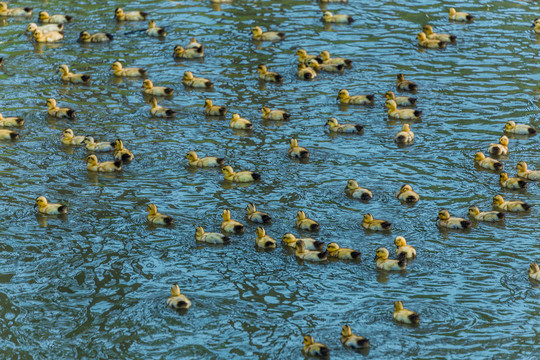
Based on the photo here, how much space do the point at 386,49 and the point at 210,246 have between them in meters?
11.2

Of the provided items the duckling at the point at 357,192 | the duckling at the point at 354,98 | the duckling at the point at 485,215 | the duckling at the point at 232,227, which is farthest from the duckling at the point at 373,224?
the duckling at the point at 354,98

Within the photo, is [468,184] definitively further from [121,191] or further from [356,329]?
[121,191]

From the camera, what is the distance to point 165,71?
23.1m

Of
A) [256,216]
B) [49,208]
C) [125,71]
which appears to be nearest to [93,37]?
[125,71]

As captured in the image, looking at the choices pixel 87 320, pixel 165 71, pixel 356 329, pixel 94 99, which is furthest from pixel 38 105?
pixel 356 329

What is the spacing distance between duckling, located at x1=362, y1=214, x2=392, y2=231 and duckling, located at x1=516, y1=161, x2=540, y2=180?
Result: 3588mm

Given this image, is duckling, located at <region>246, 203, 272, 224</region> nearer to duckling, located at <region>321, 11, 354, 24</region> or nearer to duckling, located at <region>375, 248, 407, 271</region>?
duckling, located at <region>375, 248, 407, 271</region>

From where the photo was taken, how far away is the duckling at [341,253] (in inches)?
558

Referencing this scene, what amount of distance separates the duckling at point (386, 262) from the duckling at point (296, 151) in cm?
440

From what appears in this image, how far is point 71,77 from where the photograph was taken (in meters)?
22.2

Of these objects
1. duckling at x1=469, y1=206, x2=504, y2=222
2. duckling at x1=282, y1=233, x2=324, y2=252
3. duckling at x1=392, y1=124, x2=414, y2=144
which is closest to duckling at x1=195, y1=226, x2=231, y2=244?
duckling at x1=282, y1=233, x2=324, y2=252

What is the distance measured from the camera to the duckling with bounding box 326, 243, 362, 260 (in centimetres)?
1416

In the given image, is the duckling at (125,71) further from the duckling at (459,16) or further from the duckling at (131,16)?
the duckling at (459,16)

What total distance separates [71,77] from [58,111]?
220 centimetres
